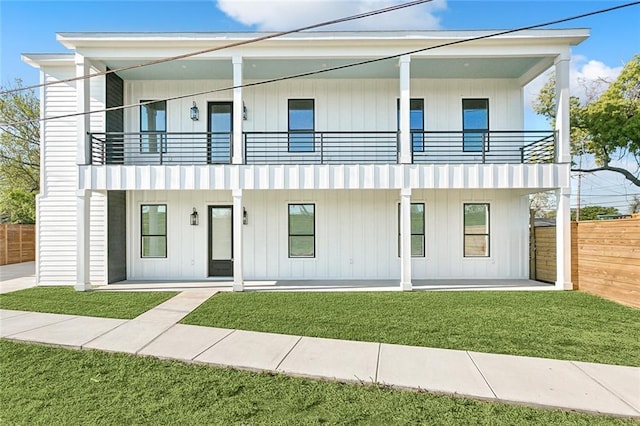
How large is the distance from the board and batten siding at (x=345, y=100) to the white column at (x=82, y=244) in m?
2.89

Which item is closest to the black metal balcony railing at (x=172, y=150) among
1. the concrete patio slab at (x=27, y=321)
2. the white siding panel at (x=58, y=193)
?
the white siding panel at (x=58, y=193)

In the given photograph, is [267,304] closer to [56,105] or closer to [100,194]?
[100,194]

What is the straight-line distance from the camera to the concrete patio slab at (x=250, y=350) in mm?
4398

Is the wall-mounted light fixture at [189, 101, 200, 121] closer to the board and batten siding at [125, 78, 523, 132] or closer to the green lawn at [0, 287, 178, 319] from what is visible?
the board and batten siding at [125, 78, 523, 132]

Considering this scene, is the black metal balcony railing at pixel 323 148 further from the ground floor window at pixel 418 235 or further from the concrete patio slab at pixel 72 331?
the concrete patio slab at pixel 72 331

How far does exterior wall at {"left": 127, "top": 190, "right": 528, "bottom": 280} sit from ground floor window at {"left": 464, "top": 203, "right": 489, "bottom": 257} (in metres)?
0.17

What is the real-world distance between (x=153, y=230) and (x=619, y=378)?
431 inches

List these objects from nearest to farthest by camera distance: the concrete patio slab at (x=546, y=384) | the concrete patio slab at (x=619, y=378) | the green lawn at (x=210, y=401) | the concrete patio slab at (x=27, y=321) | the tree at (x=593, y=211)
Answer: the green lawn at (x=210, y=401) → the concrete patio slab at (x=546, y=384) → the concrete patio slab at (x=619, y=378) → the concrete patio slab at (x=27, y=321) → the tree at (x=593, y=211)

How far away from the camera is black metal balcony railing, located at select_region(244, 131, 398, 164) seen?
10.7 m

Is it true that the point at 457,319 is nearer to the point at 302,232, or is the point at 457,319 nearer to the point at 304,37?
the point at 302,232

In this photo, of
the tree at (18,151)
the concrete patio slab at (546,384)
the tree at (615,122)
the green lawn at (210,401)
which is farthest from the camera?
the tree at (18,151)

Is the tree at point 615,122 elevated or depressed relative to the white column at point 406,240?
elevated

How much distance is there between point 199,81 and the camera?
35.5ft

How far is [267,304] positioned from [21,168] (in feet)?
66.5
